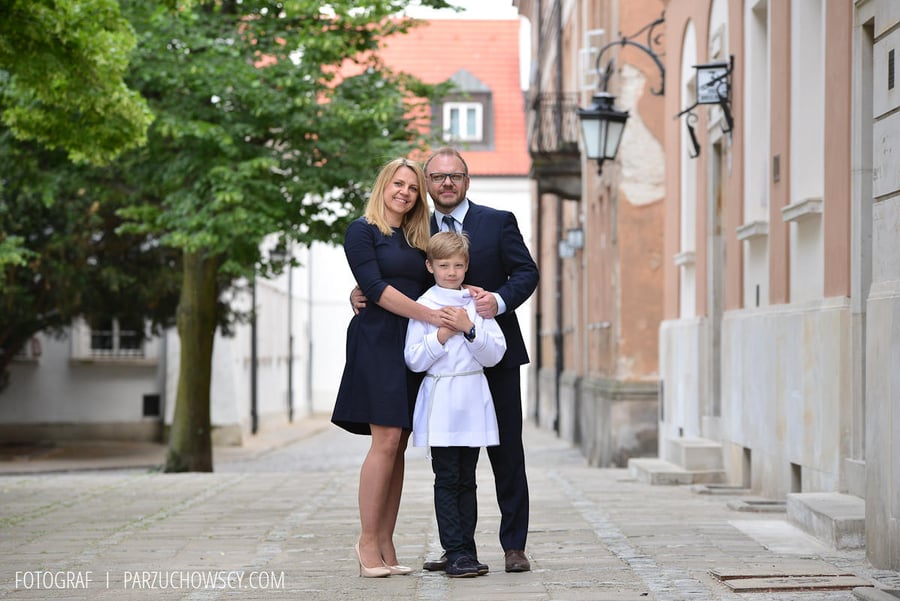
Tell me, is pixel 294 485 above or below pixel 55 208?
below

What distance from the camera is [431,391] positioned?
672 centimetres

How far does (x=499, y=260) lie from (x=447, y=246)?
439 mm

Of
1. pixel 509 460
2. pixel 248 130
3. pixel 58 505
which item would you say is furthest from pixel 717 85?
pixel 248 130

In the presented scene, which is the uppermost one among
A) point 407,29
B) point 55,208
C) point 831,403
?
point 407,29

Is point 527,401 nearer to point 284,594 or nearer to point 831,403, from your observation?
point 831,403

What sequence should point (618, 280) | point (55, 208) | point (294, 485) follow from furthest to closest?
1. point (55, 208)
2. point (618, 280)
3. point (294, 485)

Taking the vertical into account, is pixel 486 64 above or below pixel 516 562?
above

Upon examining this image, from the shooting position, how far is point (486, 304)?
6.61m

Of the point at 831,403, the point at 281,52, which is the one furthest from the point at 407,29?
the point at 831,403

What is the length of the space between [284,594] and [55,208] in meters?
22.0

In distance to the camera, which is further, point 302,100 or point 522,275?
point 302,100

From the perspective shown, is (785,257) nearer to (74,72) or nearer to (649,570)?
(649,570)

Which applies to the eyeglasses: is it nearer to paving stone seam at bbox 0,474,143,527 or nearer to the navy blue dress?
the navy blue dress

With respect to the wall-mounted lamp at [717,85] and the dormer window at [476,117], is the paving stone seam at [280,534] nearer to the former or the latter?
the wall-mounted lamp at [717,85]
